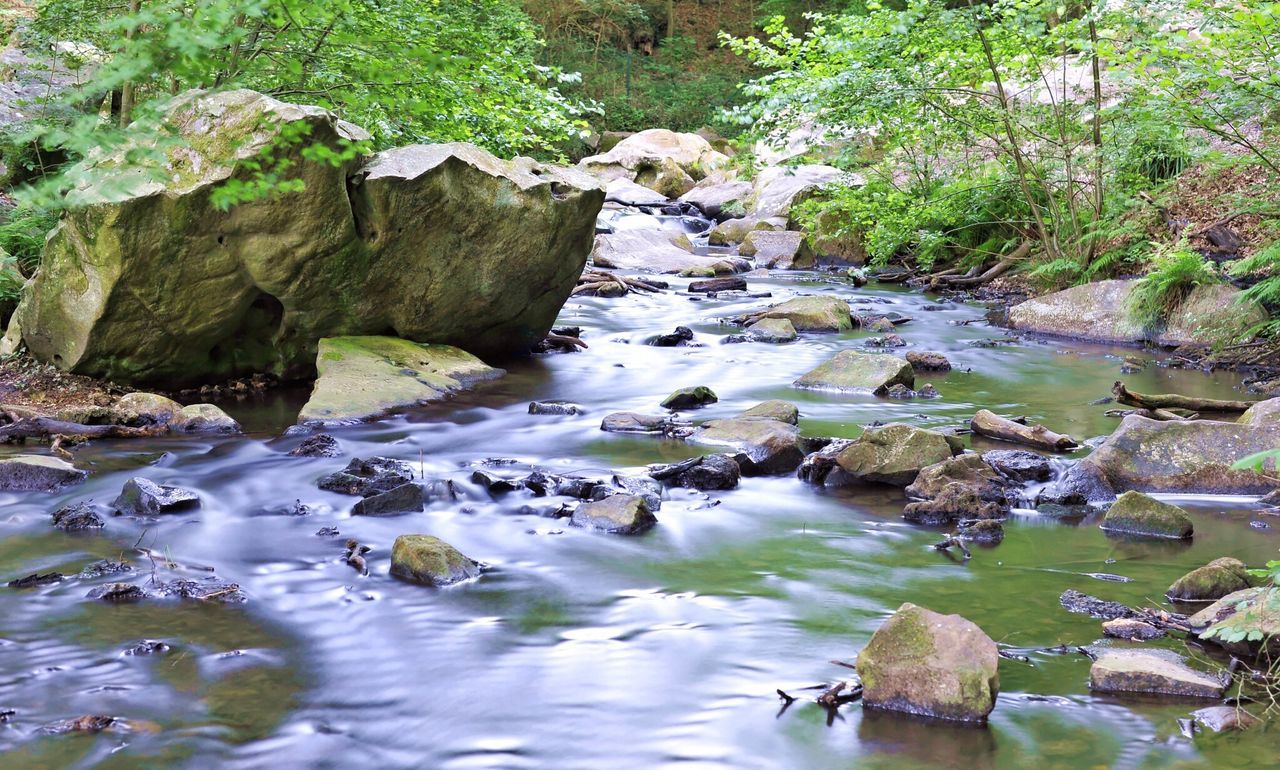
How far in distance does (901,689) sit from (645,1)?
42.4 m

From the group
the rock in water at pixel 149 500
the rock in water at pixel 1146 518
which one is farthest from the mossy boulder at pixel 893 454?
the rock in water at pixel 149 500

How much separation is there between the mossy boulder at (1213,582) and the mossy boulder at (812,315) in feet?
28.5

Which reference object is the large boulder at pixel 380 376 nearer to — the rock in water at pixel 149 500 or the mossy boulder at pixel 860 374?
the rock in water at pixel 149 500

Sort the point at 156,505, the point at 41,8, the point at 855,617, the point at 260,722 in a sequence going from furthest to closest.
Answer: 1. the point at 41,8
2. the point at 156,505
3. the point at 855,617
4. the point at 260,722

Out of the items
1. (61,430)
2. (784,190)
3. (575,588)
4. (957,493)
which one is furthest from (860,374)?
(784,190)

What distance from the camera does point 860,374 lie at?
1005cm

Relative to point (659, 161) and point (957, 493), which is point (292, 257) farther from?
point (659, 161)

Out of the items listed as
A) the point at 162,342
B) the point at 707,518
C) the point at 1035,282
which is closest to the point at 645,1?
the point at 1035,282

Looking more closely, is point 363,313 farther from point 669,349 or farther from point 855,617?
point 855,617

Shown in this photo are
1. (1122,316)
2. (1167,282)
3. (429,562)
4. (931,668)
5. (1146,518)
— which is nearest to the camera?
(931,668)

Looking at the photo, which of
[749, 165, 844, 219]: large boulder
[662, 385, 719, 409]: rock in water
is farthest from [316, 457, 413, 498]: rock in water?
[749, 165, 844, 219]: large boulder

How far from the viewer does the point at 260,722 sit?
3.81 m

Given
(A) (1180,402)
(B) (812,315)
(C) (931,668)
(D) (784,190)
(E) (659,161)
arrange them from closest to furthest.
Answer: (C) (931,668)
(A) (1180,402)
(B) (812,315)
(D) (784,190)
(E) (659,161)

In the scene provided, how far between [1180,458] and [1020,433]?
126 cm
